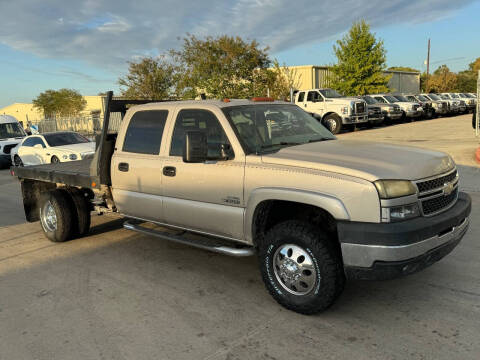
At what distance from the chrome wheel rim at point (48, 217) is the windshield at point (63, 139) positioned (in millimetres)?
7608

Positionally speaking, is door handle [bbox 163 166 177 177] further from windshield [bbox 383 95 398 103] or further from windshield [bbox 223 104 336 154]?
windshield [bbox 383 95 398 103]

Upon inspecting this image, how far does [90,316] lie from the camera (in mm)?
3934

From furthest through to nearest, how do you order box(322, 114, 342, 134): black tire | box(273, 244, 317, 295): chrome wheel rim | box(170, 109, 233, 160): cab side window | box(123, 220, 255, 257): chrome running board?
box(322, 114, 342, 134): black tire, box(170, 109, 233, 160): cab side window, box(123, 220, 255, 257): chrome running board, box(273, 244, 317, 295): chrome wheel rim

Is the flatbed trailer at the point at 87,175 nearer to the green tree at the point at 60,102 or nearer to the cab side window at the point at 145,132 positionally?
the cab side window at the point at 145,132

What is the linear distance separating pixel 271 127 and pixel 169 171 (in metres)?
1.19

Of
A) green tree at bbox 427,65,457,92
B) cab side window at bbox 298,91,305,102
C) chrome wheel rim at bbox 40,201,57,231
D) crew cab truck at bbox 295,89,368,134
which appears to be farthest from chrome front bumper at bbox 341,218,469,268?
green tree at bbox 427,65,457,92

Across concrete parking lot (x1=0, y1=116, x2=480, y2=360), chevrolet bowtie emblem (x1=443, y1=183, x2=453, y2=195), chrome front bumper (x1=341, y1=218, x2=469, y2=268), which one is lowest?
concrete parking lot (x1=0, y1=116, x2=480, y2=360)

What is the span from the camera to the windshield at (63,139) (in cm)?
1362

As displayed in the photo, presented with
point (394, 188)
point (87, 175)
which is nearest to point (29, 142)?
point (87, 175)

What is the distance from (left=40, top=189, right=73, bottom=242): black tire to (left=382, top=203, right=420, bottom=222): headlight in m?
4.60

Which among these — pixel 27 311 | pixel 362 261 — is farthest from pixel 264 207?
pixel 27 311

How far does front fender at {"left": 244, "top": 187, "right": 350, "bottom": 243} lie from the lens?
3400 mm

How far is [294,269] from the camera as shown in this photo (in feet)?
12.4

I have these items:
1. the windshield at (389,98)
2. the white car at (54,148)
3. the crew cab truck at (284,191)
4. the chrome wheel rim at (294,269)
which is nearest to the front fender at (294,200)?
the crew cab truck at (284,191)
